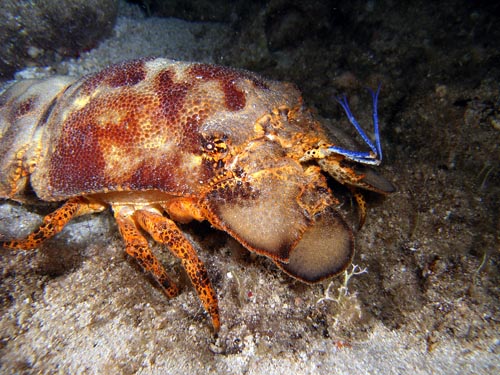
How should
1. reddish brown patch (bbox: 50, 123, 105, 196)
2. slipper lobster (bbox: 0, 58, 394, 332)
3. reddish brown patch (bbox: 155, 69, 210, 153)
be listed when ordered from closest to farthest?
slipper lobster (bbox: 0, 58, 394, 332)
reddish brown patch (bbox: 155, 69, 210, 153)
reddish brown patch (bbox: 50, 123, 105, 196)

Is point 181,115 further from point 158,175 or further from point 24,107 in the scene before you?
point 24,107

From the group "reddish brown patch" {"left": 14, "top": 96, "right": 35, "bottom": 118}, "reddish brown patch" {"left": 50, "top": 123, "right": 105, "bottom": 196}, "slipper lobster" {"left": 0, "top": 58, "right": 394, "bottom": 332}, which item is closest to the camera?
"slipper lobster" {"left": 0, "top": 58, "right": 394, "bottom": 332}

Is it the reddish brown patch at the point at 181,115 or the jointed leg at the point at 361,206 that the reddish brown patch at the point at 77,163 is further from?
the jointed leg at the point at 361,206

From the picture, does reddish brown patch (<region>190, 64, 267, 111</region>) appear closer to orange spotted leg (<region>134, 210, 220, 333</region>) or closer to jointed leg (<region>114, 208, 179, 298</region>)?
orange spotted leg (<region>134, 210, 220, 333</region>)

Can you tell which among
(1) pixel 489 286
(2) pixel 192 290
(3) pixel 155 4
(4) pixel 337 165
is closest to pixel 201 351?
(2) pixel 192 290

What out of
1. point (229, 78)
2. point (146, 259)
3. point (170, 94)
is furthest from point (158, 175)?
point (229, 78)

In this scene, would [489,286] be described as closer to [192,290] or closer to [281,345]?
[281,345]

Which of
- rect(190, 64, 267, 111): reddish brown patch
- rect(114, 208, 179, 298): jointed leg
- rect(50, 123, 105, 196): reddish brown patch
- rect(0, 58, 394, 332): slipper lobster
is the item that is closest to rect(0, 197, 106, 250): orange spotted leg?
rect(0, 58, 394, 332): slipper lobster

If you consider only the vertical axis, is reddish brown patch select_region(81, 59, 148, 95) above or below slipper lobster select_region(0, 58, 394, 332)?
above
